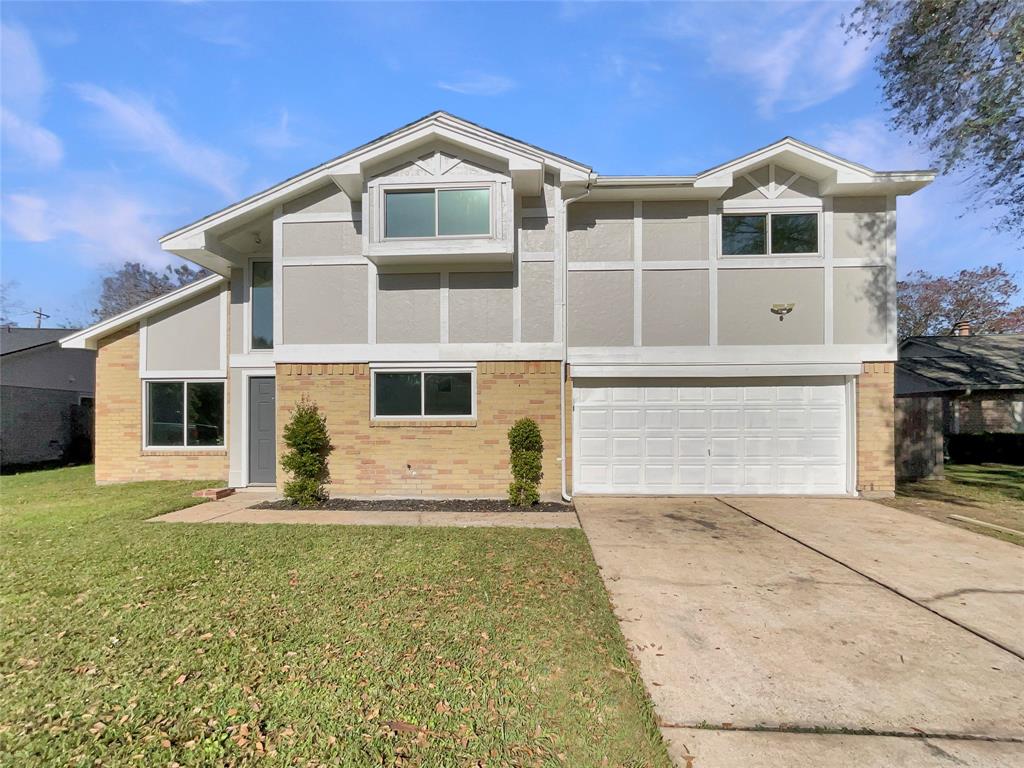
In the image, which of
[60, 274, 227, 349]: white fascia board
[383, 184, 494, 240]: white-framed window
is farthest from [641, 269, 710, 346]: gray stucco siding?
[60, 274, 227, 349]: white fascia board

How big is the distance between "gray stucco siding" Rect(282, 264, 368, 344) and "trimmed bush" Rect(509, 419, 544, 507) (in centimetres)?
363

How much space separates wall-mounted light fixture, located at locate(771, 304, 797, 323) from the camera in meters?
8.62

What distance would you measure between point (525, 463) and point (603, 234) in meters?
4.89

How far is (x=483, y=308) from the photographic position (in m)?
8.62

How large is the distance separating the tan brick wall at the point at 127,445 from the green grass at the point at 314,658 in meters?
4.82

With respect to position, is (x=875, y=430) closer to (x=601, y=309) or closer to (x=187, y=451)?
(x=601, y=309)

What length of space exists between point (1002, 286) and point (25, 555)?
44.8 meters

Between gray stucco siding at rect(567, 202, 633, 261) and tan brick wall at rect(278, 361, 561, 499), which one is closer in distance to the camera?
tan brick wall at rect(278, 361, 561, 499)

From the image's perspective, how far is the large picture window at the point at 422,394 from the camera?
865 centimetres

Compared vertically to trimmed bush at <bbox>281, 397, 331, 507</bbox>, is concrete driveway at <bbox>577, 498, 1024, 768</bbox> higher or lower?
lower

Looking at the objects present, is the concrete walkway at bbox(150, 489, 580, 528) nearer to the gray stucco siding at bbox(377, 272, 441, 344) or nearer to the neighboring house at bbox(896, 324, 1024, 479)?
the gray stucco siding at bbox(377, 272, 441, 344)

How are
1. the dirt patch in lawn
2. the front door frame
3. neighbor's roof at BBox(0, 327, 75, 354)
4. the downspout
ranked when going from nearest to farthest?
the dirt patch in lawn, the downspout, the front door frame, neighbor's roof at BBox(0, 327, 75, 354)

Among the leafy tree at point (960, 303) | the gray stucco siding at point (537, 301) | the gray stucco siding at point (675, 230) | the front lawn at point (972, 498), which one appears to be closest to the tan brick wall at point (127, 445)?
the gray stucco siding at point (537, 301)

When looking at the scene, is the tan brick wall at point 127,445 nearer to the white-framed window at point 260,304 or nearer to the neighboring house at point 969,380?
the white-framed window at point 260,304
